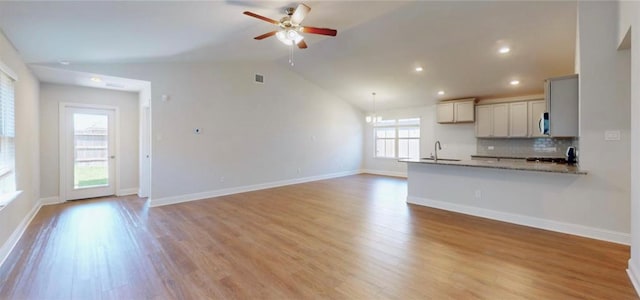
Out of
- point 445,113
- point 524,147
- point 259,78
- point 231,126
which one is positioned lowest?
point 524,147

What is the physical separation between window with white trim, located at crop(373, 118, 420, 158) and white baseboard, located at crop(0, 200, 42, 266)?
28.6ft

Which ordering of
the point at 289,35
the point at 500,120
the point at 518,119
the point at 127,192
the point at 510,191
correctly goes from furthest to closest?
the point at 500,120
the point at 518,119
the point at 127,192
the point at 510,191
the point at 289,35

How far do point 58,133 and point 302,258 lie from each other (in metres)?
5.62

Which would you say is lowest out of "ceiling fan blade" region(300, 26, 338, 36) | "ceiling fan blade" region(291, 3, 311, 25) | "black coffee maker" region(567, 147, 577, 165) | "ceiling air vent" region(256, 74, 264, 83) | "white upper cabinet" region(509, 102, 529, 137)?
"black coffee maker" region(567, 147, 577, 165)

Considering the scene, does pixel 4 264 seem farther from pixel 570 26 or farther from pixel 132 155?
pixel 570 26

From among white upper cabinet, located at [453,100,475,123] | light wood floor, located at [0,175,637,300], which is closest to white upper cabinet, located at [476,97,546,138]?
white upper cabinet, located at [453,100,475,123]

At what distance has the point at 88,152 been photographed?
5574 mm

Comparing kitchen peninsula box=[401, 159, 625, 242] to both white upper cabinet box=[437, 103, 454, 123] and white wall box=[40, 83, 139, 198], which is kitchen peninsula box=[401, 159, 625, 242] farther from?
white wall box=[40, 83, 139, 198]


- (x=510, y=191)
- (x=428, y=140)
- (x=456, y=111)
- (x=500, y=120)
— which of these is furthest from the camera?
(x=428, y=140)

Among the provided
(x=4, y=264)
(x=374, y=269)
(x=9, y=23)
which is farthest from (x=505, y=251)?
(x=9, y=23)

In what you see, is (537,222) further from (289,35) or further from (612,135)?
(289,35)

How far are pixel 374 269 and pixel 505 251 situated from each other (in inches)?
61.5

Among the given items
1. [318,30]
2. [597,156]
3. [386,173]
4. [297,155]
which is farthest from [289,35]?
[386,173]

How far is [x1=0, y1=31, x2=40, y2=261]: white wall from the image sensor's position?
9.75ft
